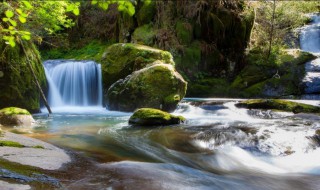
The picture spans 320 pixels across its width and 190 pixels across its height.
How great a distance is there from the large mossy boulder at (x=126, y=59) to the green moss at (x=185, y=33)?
14.4 ft

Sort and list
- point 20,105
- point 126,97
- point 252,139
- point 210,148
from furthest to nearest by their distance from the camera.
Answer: point 126,97 < point 20,105 < point 252,139 < point 210,148

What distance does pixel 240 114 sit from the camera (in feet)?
33.7

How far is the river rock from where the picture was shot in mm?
7871

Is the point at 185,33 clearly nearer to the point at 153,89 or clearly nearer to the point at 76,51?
the point at 153,89

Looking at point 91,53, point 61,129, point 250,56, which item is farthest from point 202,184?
point 91,53

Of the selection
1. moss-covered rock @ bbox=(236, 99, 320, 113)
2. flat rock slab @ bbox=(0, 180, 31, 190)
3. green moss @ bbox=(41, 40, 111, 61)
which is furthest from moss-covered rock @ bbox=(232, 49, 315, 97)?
flat rock slab @ bbox=(0, 180, 31, 190)

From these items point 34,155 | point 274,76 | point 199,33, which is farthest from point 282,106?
point 34,155

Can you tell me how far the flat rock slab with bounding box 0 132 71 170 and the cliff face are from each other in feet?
38.7

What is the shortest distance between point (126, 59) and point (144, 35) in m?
4.79

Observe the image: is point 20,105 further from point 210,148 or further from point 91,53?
point 91,53

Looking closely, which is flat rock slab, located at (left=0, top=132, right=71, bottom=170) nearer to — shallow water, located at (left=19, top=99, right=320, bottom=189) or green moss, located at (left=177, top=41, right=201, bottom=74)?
shallow water, located at (left=19, top=99, right=320, bottom=189)

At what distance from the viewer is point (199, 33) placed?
666 inches

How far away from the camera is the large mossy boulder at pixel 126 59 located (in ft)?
39.0

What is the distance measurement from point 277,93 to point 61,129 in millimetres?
10930
